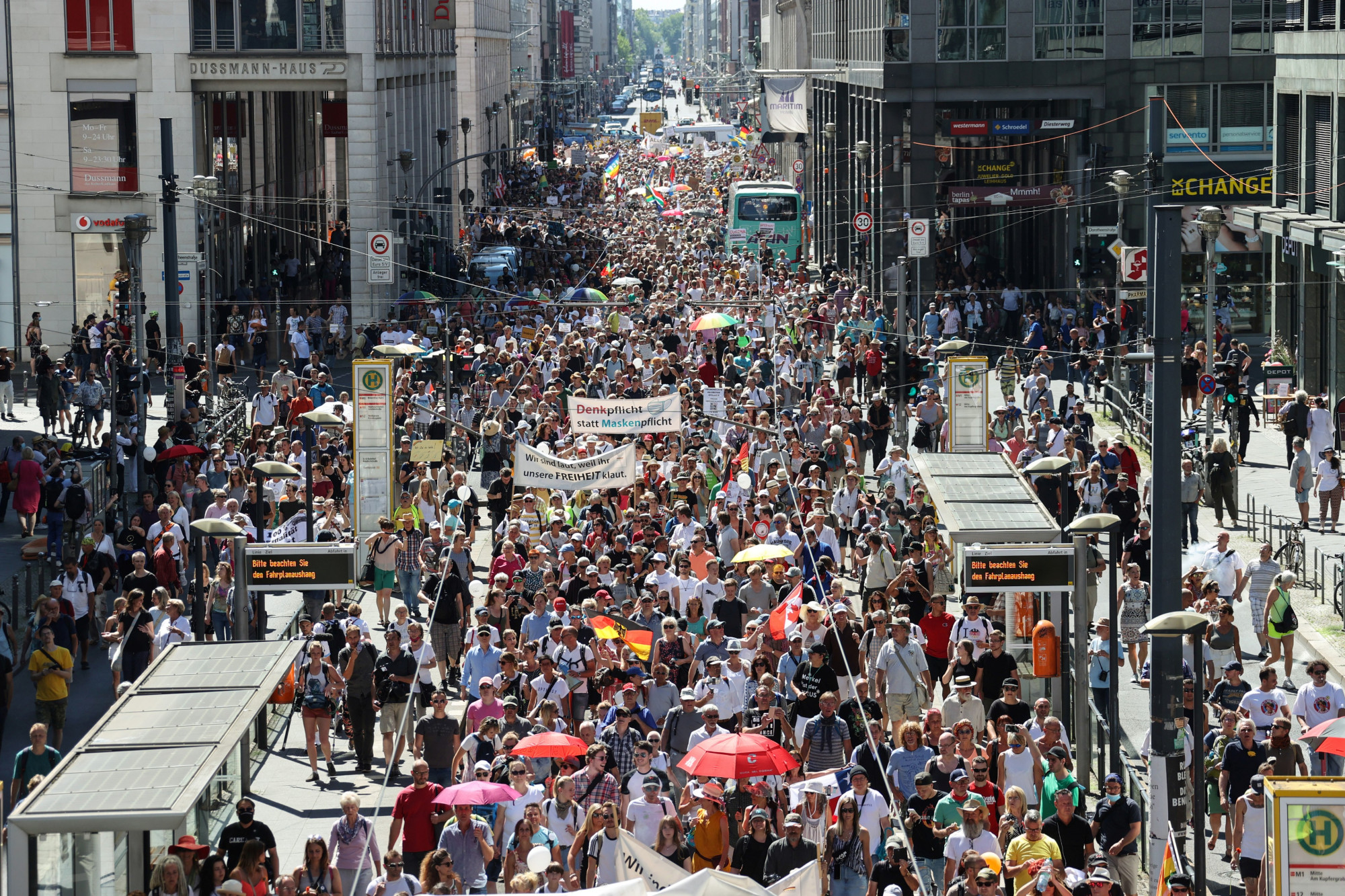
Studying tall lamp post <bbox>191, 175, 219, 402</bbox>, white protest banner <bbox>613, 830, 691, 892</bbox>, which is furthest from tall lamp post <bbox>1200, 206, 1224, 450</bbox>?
white protest banner <bbox>613, 830, 691, 892</bbox>

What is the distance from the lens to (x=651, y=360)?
35.1 m

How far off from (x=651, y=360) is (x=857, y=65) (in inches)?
1044

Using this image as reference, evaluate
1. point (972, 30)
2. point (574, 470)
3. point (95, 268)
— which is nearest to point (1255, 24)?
point (972, 30)

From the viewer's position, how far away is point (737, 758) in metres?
14.1

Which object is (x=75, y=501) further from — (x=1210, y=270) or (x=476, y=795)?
(x=1210, y=270)

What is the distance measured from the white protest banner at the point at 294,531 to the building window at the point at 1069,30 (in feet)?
101

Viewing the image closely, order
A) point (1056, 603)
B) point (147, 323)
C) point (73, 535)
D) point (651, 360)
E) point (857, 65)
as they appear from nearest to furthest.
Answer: point (1056, 603) → point (73, 535) → point (651, 360) → point (147, 323) → point (857, 65)

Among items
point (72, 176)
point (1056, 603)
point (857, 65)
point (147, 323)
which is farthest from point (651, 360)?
point (857, 65)

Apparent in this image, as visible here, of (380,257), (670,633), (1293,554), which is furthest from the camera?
(380,257)

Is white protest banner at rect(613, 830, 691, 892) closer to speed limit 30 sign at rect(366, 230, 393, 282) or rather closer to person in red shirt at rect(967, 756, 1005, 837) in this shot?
person in red shirt at rect(967, 756, 1005, 837)

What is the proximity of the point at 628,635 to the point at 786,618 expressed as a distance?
1.44 m

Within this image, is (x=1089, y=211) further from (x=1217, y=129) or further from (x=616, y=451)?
(x=616, y=451)

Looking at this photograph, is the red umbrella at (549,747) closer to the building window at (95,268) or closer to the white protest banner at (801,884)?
the white protest banner at (801,884)

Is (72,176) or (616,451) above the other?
(72,176)
